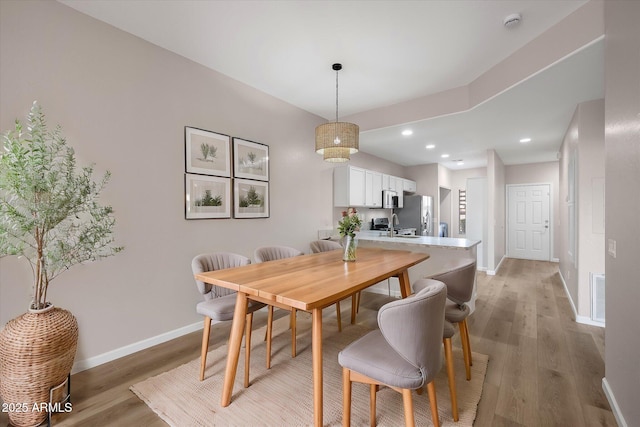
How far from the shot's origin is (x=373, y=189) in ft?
17.9

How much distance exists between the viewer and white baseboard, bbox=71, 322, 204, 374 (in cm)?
219

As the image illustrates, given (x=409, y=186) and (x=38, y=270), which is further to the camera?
(x=409, y=186)

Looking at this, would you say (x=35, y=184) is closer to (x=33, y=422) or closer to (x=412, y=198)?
(x=33, y=422)

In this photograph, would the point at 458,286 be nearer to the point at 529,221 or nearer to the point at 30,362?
the point at 30,362

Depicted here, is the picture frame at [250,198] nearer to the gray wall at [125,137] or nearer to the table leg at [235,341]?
the gray wall at [125,137]

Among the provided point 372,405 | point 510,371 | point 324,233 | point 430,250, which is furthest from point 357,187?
point 372,405

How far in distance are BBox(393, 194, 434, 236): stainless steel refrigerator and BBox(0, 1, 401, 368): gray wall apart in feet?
14.0

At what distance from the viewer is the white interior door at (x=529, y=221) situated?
6918 millimetres

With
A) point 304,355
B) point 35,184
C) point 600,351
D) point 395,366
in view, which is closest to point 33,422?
point 35,184

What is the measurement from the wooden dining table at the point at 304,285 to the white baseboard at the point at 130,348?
120 centimetres

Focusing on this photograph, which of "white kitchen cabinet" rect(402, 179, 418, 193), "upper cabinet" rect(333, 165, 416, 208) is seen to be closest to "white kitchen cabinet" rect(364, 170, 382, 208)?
"upper cabinet" rect(333, 165, 416, 208)

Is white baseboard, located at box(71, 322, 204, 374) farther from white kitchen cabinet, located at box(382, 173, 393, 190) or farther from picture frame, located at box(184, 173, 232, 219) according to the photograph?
white kitchen cabinet, located at box(382, 173, 393, 190)

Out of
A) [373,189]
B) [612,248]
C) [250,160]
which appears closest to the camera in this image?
[612,248]

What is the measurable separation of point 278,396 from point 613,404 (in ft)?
6.81
